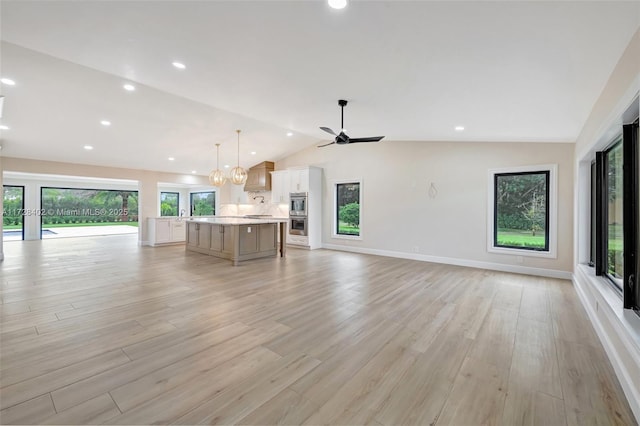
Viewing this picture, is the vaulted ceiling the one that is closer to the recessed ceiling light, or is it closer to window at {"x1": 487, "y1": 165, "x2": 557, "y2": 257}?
the recessed ceiling light

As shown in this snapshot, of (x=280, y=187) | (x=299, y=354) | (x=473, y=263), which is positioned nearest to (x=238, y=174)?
(x=280, y=187)

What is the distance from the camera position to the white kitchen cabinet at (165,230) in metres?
8.59

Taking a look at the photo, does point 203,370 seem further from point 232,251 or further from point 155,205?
point 155,205

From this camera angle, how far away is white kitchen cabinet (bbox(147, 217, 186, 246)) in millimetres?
8586

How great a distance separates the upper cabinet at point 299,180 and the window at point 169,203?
26.2 feet

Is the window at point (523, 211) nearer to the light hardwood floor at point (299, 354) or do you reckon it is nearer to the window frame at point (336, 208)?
the light hardwood floor at point (299, 354)

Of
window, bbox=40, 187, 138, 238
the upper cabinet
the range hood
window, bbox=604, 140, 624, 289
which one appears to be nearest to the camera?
window, bbox=604, 140, 624, 289

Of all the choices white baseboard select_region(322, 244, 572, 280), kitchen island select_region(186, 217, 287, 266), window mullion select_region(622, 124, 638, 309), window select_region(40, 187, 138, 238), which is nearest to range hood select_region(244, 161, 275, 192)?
kitchen island select_region(186, 217, 287, 266)

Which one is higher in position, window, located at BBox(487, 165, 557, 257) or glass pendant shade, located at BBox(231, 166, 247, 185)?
glass pendant shade, located at BBox(231, 166, 247, 185)

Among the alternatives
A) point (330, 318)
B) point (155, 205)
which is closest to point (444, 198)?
point (330, 318)

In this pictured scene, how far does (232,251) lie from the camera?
612cm

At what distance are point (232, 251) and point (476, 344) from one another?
4935 mm

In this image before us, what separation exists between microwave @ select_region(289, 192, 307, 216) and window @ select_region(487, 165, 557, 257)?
4.62m

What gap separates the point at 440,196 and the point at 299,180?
391 cm
